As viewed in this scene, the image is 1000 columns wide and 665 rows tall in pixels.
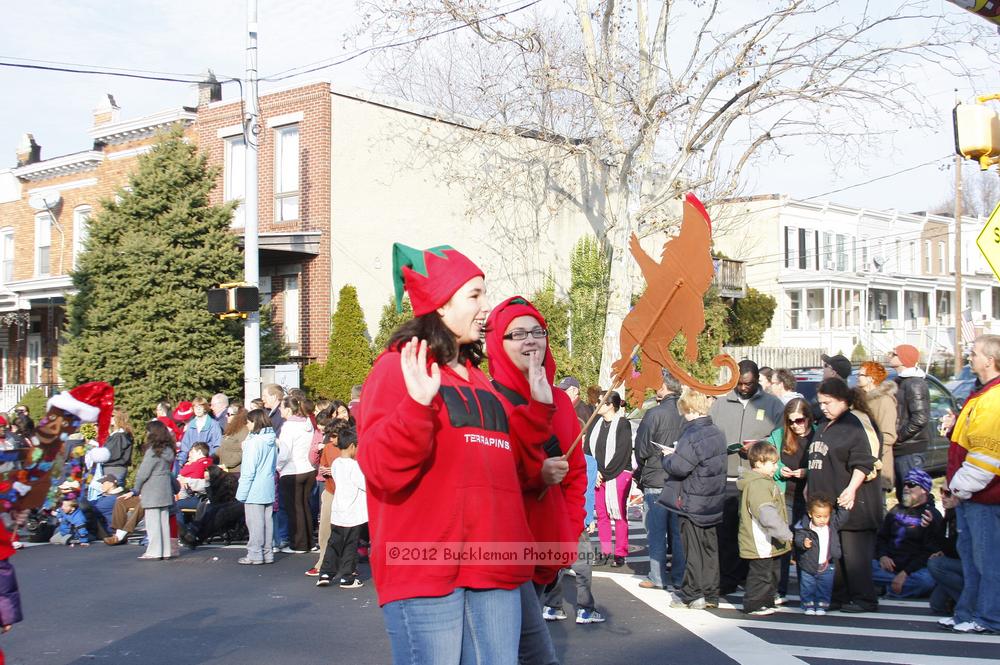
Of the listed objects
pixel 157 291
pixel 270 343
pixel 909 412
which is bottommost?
pixel 909 412

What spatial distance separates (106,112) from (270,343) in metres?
12.0

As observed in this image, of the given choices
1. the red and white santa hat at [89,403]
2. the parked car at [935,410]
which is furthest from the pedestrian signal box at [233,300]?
the red and white santa hat at [89,403]

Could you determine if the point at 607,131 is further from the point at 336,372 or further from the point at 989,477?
the point at 989,477

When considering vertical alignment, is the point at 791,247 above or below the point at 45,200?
above

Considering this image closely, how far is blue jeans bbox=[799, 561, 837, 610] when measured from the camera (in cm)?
832

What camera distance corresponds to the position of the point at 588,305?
27.4 meters

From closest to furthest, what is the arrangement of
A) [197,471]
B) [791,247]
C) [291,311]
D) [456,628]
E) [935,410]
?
[456,628] → [197,471] → [935,410] → [291,311] → [791,247]

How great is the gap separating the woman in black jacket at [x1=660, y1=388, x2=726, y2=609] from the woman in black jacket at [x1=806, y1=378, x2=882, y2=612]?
2.72ft

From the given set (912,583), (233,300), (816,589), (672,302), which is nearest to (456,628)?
(672,302)

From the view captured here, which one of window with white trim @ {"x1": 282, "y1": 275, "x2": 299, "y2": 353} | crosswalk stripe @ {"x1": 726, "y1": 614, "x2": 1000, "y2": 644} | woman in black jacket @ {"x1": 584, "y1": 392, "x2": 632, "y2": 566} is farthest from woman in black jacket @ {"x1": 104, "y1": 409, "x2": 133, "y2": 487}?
window with white trim @ {"x1": 282, "y1": 275, "x2": 299, "y2": 353}

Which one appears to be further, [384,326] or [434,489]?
[384,326]

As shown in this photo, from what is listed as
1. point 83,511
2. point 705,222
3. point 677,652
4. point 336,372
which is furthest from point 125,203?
point 705,222

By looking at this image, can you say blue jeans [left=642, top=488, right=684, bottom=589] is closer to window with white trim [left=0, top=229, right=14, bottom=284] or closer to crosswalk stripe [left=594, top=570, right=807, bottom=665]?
crosswalk stripe [left=594, top=570, right=807, bottom=665]

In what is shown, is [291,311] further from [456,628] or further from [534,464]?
[456,628]
